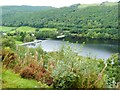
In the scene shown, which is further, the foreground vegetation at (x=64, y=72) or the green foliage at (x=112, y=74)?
the green foliage at (x=112, y=74)

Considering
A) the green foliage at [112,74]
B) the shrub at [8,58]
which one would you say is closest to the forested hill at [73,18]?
the green foliage at [112,74]

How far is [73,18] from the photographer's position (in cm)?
10350

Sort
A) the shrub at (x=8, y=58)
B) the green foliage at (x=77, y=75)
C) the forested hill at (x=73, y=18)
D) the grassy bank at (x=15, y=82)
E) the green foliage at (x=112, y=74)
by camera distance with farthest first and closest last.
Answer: the forested hill at (x=73, y=18) → the shrub at (x=8, y=58) → the green foliage at (x=112, y=74) → the green foliage at (x=77, y=75) → the grassy bank at (x=15, y=82)

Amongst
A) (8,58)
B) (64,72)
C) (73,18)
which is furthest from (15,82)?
(73,18)

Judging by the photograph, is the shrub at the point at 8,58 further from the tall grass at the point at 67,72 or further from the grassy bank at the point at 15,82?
the grassy bank at the point at 15,82

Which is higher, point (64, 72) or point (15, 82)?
point (64, 72)

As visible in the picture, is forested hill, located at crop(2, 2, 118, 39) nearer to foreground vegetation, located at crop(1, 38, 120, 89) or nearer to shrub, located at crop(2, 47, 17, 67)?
shrub, located at crop(2, 47, 17, 67)

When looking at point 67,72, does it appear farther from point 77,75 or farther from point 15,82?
point 15,82

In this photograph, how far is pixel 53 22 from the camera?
101562mm

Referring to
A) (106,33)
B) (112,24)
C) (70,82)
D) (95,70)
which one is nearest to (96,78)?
(95,70)

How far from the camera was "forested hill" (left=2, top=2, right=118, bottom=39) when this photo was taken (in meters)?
88.1

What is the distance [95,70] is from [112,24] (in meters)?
78.8

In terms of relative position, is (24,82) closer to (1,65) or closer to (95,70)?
(1,65)

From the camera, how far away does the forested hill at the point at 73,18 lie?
289 ft
